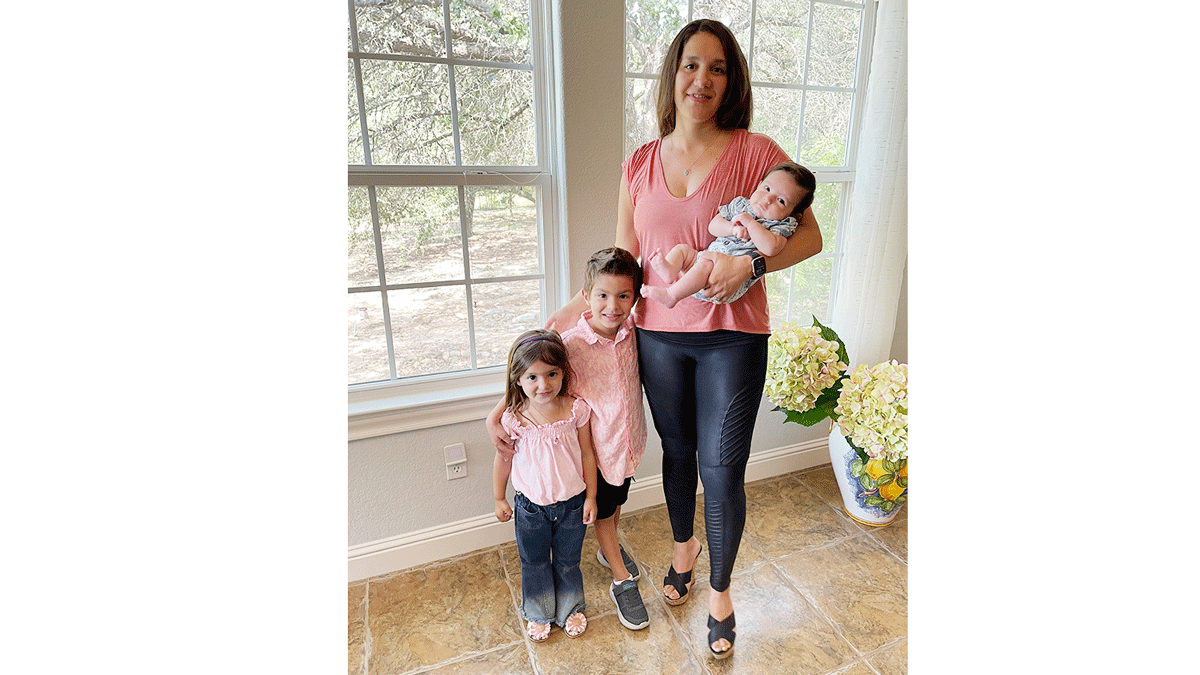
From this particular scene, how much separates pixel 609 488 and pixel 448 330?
0.71m

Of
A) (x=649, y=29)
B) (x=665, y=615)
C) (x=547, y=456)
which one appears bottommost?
(x=665, y=615)

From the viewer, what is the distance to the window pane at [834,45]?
2.00 meters

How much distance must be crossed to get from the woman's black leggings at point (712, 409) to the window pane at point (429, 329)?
677 millimetres

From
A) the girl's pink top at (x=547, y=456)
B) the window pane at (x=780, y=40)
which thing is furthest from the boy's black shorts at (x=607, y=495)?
the window pane at (x=780, y=40)

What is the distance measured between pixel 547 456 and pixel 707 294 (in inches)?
22.8

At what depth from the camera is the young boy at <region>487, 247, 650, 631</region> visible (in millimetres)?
1324

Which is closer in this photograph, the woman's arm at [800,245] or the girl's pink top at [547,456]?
the woman's arm at [800,245]

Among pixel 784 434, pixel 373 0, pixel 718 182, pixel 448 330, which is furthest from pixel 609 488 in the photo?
pixel 373 0

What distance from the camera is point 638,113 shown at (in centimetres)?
177

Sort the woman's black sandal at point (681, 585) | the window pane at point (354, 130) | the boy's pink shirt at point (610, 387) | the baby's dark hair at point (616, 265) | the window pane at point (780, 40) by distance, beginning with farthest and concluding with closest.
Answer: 1. the window pane at point (780, 40)
2. the woman's black sandal at point (681, 585)
3. the window pane at point (354, 130)
4. the boy's pink shirt at point (610, 387)
5. the baby's dark hair at point (616, 265)

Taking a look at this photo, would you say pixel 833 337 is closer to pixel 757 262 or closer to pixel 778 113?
pixel 778 113

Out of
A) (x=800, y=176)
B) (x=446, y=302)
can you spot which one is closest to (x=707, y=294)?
(x=800, y=176)

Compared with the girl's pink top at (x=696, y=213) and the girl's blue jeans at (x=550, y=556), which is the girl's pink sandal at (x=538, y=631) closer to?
the girl's blue jeans at (x=550, y=556)

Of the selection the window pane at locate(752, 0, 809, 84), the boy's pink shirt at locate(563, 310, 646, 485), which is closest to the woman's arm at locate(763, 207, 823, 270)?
the boy's pink shirt at locate(563, 310, 646, 485)
